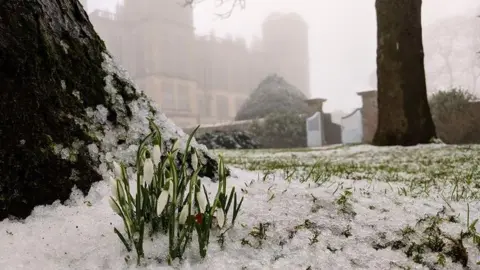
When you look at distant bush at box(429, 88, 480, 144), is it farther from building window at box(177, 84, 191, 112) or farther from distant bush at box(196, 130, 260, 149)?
Result: building window at box(177, 84, 191, 112)

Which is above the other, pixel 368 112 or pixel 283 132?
pixel 368 112

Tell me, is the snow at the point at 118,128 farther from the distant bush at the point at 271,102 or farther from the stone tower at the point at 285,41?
the stone tower at the point at 285,41

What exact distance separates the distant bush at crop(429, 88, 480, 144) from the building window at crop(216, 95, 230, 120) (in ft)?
132

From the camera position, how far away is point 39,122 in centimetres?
205

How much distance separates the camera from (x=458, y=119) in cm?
1332

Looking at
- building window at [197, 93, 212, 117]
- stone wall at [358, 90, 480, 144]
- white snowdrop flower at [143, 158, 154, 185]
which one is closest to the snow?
white snowdrop flower at [143, 158, 154, 185]

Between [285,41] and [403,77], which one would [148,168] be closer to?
[403,77]

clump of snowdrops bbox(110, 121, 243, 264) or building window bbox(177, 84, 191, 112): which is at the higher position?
building window bbox(177, 84, 191, 112)

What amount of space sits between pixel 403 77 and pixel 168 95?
38.5 m

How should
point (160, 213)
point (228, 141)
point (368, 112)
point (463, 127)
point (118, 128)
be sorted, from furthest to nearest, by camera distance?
point (368, 112), point (228, 141), point (463, 127), point (118, 128), point (160, 213)

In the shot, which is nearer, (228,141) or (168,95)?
(228,141)

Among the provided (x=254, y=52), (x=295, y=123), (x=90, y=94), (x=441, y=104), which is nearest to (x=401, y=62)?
(x=441, y=104)

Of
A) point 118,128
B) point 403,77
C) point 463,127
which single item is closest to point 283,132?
point 463,127

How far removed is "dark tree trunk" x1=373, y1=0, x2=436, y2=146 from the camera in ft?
29.8
